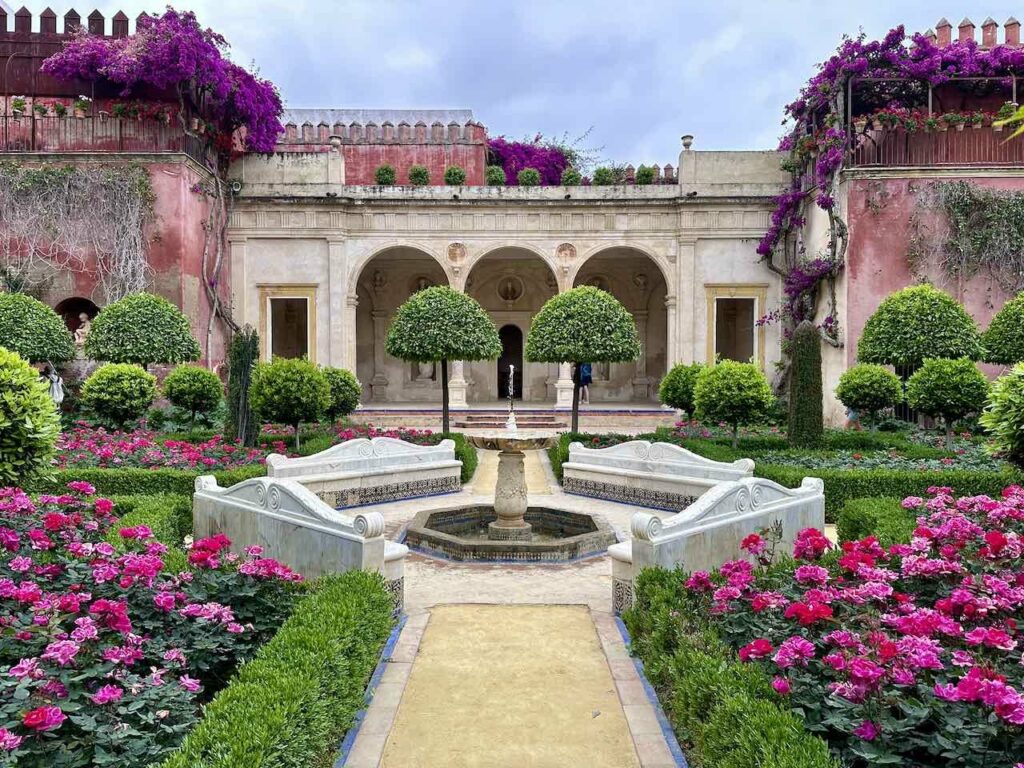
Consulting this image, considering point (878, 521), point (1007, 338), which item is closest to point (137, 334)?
point (878, 521)

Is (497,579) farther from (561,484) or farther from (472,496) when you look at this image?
(561,484)

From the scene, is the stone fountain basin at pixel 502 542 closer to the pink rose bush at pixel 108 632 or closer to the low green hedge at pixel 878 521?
the low green hedge at pixel 878 521

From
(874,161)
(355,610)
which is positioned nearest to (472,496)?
(355,610)

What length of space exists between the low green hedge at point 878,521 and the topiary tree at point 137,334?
12126 mm

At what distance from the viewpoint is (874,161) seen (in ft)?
50.1

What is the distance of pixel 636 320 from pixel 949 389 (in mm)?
12274

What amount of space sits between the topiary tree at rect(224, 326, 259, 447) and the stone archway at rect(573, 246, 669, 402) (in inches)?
526

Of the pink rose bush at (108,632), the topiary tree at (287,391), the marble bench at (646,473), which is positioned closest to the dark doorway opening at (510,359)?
the topiary tree at (287,391)

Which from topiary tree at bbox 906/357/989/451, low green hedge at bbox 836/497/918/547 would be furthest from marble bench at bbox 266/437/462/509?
topiary tree at bbox 906/357/989/451

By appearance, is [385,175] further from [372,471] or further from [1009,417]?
[1009,417]

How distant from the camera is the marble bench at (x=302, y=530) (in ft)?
15.7

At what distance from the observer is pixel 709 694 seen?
9.69 feet

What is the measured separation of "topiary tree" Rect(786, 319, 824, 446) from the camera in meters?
10.2

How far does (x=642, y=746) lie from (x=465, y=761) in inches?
30.6
